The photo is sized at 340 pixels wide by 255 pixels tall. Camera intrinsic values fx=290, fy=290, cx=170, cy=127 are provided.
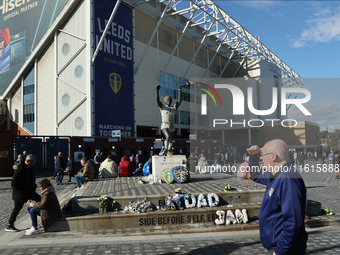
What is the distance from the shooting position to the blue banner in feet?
91.6

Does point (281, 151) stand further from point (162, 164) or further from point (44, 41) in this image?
point (44, 41)

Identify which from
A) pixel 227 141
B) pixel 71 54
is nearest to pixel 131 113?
pixel 71 54

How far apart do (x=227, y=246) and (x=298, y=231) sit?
3.54 metres

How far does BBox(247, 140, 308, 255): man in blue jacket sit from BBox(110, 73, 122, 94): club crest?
27.7 m

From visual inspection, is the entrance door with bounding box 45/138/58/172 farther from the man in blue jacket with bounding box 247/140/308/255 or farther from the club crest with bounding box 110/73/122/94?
the man in blue jacket with bounding box 247/140/308/255

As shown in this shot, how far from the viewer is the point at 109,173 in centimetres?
1419

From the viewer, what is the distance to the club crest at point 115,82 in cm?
2929

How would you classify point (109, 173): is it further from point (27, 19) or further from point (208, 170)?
point (27, 19)

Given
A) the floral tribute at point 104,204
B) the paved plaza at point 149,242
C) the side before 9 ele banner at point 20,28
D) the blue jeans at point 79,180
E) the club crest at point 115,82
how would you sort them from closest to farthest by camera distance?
1. the paved plaza at point 149,242
2. the floral tribute at point 104,204
3. the blue jeans at point 79,180
4. the club crest at point 115,82
5. the side before 9 ele banner at point 20,28

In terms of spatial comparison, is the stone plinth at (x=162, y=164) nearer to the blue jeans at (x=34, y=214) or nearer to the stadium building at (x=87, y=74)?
the blue jeans at (x=34, y=214)

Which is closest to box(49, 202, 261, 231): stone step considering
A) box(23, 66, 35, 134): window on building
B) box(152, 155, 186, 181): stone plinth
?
box(152, 155, 186, 181): stone plinth

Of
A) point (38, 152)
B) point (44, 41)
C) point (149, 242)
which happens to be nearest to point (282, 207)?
point (149, 242)

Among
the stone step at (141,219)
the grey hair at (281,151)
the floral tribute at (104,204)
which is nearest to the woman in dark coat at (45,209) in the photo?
the stone step at (141,219)

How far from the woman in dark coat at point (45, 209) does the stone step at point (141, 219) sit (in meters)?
0.18
